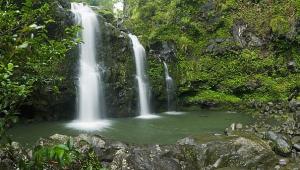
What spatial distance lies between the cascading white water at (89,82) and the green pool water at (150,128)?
108 cm

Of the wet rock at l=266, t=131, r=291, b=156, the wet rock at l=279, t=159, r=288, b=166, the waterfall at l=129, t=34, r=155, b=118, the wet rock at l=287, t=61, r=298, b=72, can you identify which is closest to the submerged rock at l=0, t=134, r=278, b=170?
the wet rock at l=279, t=159, r=288, b=166

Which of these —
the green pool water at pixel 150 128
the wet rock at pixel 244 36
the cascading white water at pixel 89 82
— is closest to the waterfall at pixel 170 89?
the green pool water at pixel 150 128

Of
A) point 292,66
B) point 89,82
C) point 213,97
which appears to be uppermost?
point 292,66

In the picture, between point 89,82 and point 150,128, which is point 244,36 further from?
point 150,128

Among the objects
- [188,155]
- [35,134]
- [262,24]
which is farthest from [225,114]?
[188,155]

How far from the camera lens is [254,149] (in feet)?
28.1

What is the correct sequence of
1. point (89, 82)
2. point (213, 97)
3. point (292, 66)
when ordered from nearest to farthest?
point (89, 82) → point (213, 97) → point (292, 66)

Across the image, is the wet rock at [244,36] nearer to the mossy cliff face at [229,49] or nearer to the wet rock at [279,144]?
the mossy cliff face at [229,49]

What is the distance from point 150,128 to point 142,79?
6.66m

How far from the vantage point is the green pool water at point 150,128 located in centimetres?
1308

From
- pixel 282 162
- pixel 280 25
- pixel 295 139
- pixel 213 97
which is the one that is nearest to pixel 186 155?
pixel 282 162

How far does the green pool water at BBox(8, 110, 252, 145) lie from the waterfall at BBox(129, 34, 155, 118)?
6.68 ft

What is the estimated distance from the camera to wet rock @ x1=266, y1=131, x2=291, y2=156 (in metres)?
9.51

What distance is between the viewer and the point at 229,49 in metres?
24.6
